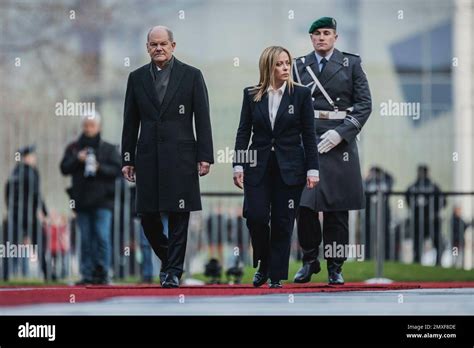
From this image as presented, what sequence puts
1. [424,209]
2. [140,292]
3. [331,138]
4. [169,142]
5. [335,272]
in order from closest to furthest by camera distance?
[140,292] < [169,142] < [331,138] < [335,272] < [424,209]

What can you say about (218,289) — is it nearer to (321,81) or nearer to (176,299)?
(176,299)

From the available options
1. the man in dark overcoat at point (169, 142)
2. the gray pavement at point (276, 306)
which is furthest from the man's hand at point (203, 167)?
the gray pavement at point (276, 306)

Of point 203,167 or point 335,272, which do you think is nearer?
point 203,167

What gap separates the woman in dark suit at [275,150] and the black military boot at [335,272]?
1.41ft

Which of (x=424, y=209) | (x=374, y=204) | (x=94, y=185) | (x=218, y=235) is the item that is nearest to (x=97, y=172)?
(x=94, y=185)

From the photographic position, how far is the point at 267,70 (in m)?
9.63

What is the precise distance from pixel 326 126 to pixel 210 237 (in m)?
5.56

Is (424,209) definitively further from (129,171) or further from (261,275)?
(129,171)

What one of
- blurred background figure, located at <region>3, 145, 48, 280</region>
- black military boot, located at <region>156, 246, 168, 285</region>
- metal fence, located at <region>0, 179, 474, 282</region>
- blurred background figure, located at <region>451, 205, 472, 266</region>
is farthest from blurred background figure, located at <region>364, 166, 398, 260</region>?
black military boot, located at <region>156, 246, 168, 285</region>

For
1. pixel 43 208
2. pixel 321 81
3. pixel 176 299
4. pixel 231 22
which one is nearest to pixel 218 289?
pixel 176 299

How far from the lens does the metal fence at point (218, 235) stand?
14648mm

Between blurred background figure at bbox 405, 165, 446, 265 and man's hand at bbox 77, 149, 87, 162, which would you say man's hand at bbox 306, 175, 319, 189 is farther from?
blurred background figure at bbox 405, 165, 446, 265

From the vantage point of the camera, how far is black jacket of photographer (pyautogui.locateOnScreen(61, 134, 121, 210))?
1363 centimetres

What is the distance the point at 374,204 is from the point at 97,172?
8.04 ft
